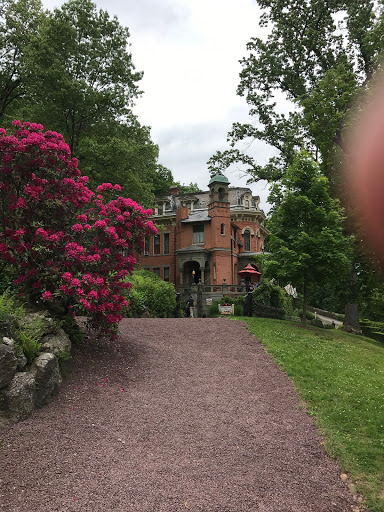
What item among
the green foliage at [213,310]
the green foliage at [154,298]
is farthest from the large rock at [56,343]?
the green foliage at [213,310]

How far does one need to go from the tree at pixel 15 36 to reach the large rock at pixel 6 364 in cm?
2418

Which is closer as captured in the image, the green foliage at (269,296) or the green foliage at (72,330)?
the green foliage at (72,330)

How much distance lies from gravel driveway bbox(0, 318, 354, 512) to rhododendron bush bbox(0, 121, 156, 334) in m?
1.72

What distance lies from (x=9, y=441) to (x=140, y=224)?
5.65 meters

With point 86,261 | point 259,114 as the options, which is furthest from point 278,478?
point 259,114

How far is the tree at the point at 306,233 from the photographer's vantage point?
54.7ft

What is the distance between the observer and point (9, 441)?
5.42 metres

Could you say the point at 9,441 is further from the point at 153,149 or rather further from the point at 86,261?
the point at 153,149

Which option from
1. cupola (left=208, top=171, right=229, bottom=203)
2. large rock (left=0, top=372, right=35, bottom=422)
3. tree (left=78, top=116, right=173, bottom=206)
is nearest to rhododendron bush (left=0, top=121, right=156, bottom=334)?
large rock (left=0, top=372, right=35, bottom=422)

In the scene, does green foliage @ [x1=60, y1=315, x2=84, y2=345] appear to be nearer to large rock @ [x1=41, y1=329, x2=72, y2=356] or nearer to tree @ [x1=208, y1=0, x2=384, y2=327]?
large rock @ [x1=41, y1=329, x2=72, y2=356]

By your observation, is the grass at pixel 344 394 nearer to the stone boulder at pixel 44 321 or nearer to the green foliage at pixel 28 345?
the green foliage at pixel 28 345

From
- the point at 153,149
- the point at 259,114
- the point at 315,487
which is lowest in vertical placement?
the point at 315,487

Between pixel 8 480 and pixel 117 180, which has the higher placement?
pixel 117 180

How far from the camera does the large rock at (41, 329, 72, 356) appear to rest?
7.62 meters
